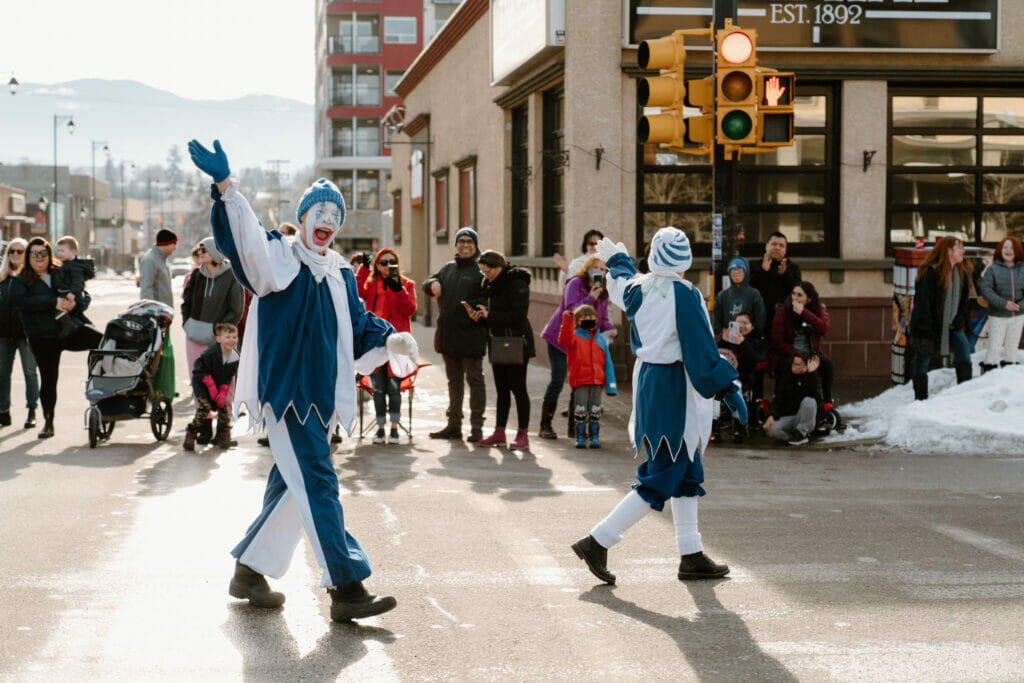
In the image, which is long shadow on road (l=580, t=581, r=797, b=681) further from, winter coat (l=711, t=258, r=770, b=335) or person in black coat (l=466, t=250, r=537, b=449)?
winter coat (l=711, t=258, r=770, b=335)

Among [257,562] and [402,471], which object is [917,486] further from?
[257,562]

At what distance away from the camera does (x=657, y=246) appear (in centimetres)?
694

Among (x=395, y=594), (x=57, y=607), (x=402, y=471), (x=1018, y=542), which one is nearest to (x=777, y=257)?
(x=402, y=471)

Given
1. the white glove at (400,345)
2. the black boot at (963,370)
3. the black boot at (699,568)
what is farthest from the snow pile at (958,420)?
the white glove at (400,345)

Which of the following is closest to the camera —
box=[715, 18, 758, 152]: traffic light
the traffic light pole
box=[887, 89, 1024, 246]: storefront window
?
box=[715, 18, 758, 152]: traffic light

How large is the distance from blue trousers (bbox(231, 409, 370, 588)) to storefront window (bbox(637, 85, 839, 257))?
11630mm

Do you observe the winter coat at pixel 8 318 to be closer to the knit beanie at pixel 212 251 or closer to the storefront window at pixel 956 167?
the knit beanie at pixel 212 251

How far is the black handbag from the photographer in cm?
1179

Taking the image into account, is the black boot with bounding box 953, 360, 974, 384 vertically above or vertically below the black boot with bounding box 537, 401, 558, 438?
above

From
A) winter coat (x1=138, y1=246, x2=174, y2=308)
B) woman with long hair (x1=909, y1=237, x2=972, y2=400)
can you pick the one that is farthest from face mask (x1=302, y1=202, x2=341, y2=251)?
winter coat (x1=138, y1=246, x2=174, y2=308)

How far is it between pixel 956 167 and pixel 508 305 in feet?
28.4

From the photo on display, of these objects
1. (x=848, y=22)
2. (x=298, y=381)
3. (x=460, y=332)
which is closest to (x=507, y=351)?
(x=460, y=332)

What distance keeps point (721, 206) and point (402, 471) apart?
11.9ft

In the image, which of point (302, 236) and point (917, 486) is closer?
point (302, 236)
